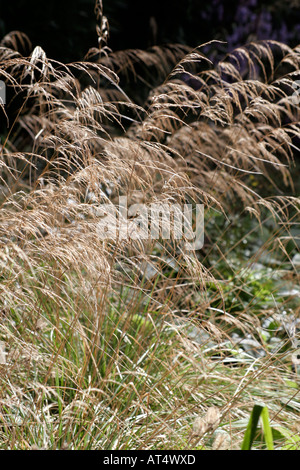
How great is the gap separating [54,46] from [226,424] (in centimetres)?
441

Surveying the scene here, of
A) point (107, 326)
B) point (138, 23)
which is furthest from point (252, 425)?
point (138, 23)

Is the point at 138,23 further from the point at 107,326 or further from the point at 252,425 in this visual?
the point at 252,425

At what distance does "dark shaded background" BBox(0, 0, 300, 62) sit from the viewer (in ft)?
17.7

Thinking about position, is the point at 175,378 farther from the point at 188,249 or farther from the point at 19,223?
the point at 19,223

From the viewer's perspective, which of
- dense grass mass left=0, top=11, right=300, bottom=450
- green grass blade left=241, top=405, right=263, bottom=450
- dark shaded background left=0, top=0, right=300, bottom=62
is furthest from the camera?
dark shaded background left=0, top=0, right=300, bottom=62

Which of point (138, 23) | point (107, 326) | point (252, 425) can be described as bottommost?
point (107, 326)

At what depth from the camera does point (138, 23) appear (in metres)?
6.14

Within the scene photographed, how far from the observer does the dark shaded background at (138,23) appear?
17.7 feet

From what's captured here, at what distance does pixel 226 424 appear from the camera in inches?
75.5

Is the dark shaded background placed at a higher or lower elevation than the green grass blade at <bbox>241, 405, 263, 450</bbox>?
higher

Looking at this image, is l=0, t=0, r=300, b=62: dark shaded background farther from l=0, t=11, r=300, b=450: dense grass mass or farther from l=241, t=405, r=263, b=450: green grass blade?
l=241, t=405, r=263, b=450: green grass blade

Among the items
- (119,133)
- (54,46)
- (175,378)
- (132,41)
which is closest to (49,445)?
(175,378)

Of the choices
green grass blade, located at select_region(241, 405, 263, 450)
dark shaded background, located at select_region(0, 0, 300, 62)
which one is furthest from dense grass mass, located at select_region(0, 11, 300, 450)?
dark shaded background, located at select_region(0, 0, 300, 62)

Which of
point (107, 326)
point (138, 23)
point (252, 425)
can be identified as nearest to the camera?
point (252, 425)
